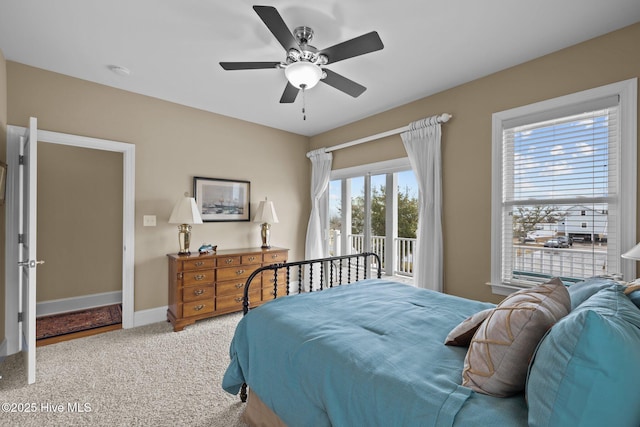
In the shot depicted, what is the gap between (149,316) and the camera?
3.54 m

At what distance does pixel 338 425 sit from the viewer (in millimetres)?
1166

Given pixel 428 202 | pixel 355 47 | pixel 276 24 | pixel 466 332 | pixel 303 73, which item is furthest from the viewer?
pixel 428 202

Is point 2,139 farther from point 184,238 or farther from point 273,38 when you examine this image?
point 273,38

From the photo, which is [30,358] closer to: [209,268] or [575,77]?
[209,268]

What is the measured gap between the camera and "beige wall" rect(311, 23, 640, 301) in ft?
7.62

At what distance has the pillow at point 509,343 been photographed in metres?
1.00

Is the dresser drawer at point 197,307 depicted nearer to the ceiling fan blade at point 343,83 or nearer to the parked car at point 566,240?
the ceiling fan blade at point 343,83

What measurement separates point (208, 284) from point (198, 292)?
140mm

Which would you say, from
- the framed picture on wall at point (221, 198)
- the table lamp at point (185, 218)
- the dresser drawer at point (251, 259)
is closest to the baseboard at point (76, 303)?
the table lamp at point (185, 218)

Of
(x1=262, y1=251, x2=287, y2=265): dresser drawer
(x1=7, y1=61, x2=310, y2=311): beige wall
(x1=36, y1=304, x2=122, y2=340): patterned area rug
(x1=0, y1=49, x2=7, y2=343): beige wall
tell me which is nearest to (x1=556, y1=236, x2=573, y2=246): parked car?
(x1=262, y1=251, x2=287, y2=265): dresser drawer

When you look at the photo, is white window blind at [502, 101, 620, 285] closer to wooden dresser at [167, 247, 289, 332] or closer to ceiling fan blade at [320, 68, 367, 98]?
ceiling fan blade at [320, 68, 367, 98]

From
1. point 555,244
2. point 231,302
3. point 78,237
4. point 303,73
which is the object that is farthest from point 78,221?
point 555,244

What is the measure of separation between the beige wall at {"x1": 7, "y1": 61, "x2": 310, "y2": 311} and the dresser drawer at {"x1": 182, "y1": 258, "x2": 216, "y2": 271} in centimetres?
51

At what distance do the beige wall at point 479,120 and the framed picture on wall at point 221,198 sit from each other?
2509 mm
